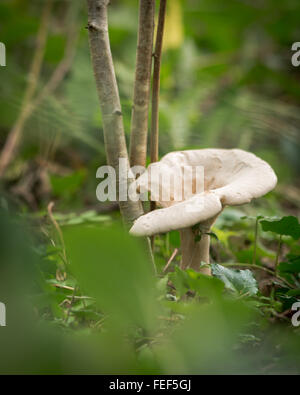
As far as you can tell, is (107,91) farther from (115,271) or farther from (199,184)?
(115,271)

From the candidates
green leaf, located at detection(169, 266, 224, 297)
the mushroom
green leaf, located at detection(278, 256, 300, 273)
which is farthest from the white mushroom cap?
green leaf, located at detection(278, 256, 300, 273)

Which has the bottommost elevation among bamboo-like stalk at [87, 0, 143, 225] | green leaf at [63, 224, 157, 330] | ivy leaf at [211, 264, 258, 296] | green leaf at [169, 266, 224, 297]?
green leaf at [63, 224, 157, 330]

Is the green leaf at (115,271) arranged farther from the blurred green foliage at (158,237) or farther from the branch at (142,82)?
the branch at (142,82)

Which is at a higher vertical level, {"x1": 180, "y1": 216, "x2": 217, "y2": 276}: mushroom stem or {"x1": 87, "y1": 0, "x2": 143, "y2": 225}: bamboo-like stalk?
{"x1": 87, "y1": 0, "x2": 143, "y2": 225}: bamboo-like stalk

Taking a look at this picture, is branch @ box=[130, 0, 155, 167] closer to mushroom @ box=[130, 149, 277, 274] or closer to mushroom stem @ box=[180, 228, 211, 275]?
mushroom @ box=[130, 149, 277, 274]

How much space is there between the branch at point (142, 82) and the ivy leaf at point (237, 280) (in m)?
0.42

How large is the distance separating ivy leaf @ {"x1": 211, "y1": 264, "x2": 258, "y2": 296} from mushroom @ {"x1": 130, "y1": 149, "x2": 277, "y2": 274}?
0.04 meters

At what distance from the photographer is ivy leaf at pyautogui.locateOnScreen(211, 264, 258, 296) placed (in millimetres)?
880

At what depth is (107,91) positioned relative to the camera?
1037mm

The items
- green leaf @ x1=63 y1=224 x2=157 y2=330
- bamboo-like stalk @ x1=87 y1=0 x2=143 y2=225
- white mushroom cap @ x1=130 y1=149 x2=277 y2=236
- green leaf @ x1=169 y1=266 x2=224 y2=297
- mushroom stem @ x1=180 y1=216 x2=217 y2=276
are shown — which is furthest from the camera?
mushroom stem @ x1=180 y1=216 x2=217 y2=276

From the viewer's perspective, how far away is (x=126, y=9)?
14.4ft

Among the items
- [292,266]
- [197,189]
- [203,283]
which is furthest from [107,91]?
[292,266]

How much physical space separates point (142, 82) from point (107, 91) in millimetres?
114

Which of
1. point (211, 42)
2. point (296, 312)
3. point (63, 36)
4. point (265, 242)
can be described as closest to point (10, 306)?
point (296, 312)
